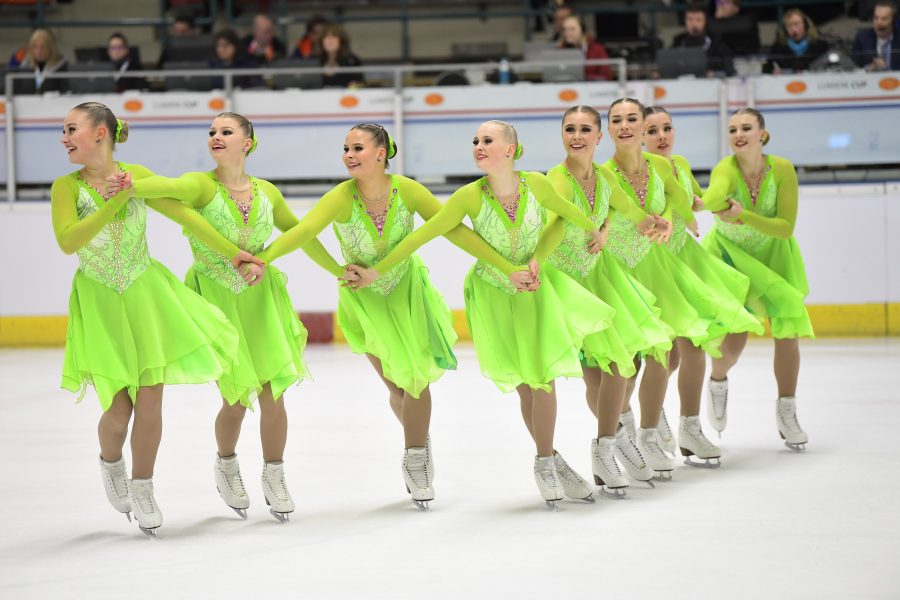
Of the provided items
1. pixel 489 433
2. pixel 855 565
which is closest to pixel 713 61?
pixel 489 433

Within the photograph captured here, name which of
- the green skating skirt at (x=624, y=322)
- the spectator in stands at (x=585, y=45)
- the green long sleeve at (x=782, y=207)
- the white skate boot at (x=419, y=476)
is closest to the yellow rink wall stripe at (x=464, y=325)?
the spectator in stands at (x=585, y=45)

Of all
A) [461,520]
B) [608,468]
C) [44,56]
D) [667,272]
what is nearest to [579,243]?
[667,272]

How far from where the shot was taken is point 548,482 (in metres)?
4.42

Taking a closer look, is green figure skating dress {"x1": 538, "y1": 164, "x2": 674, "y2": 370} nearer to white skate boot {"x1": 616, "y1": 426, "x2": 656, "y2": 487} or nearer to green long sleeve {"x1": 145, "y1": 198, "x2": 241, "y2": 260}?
white skate boot {"x1": 616, "y1": 426, "x2": 656, "y2": 487}

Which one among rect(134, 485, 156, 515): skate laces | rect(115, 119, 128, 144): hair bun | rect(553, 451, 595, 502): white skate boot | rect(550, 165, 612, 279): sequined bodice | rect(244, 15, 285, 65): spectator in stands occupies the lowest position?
rect(553, 451, 595, 502): white skate boot

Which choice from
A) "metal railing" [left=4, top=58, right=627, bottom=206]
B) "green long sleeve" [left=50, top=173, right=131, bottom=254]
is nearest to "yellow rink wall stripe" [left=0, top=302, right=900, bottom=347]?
"metal railing" [left=4, top=58, right=627, bottom=206]

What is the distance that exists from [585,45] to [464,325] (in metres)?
2.57

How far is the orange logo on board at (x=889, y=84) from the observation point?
9.91 meters

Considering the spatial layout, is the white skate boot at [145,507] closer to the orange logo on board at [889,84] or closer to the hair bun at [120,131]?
the hair bun at [120,131]

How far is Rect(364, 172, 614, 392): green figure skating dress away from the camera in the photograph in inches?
171

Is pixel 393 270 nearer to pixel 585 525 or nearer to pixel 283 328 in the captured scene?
pixel 283 328

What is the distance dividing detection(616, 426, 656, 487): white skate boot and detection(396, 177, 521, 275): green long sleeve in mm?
868

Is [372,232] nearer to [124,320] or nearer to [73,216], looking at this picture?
[124,320]

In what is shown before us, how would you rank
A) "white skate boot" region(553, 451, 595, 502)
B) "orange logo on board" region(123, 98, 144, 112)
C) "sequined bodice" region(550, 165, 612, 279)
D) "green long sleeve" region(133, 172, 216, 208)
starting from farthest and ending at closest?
"orange logo on board" region(123, 98, 144, 112)
"sequined bodice" region(550, 165, 612, 279)
"white skate boot" region(553, 451, 595, 502)
"green long sleeve" region(133, 172, 216, 208)
